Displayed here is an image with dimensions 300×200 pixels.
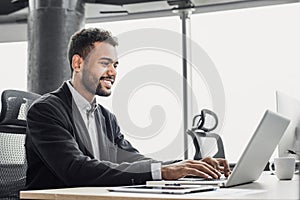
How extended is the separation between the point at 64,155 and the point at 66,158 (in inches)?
0.6

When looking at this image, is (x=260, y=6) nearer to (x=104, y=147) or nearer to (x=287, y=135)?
(x=287, y=135)

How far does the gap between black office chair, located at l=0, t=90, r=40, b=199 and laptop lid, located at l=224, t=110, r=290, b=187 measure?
998 mm

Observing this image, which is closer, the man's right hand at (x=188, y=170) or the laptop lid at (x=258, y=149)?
the laptop lid at (x=258, y=149)

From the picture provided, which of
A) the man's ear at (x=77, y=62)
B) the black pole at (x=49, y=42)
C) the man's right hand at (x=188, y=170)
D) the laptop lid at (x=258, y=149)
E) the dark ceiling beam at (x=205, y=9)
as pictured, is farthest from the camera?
the dark ceiling beam at (x=205, y=9)

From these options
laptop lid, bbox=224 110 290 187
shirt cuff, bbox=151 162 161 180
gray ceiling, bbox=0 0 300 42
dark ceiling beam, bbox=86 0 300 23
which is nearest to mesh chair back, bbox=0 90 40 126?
shirt cuff, bbox=151 162 161 180

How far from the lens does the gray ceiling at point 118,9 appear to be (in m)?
4.73

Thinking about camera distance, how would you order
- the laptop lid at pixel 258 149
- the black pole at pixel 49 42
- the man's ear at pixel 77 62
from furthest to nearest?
the black pole at pixel 49 42, the man's ear at pixel 77 62, the laptop lid at pixel 258 149

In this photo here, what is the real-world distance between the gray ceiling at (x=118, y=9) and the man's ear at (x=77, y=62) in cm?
268

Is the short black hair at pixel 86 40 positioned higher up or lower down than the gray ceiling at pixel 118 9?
lower down

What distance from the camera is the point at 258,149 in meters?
1.45

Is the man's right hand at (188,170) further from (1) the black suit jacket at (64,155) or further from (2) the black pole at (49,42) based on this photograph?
(2) the black pole at (49,42)

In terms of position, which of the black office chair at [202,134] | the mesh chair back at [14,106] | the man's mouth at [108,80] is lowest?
the black office chair at [202,134]

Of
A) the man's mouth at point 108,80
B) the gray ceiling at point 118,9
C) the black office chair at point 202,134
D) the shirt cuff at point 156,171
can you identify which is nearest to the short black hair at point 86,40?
the man's mouth at point 108,80

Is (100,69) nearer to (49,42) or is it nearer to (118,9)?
(49,42)
